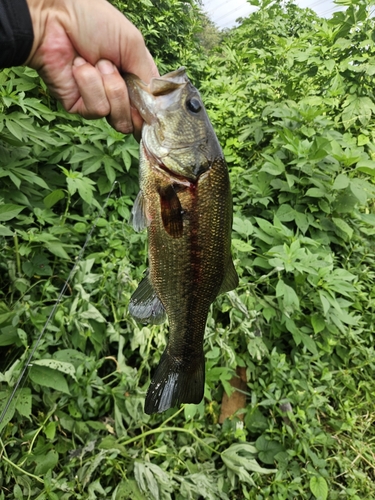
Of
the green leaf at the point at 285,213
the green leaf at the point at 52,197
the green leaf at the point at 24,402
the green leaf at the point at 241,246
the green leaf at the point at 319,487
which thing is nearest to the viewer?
the green leaf at the point at 24,402

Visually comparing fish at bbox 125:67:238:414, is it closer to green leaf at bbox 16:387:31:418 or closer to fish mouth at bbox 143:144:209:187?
fish mouth at bbox 143:144:209:187

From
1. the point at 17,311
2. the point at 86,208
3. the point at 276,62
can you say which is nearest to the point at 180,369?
the point at 17,311

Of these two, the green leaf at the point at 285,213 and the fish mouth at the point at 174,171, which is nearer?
the fish mouth at the point at 174,171

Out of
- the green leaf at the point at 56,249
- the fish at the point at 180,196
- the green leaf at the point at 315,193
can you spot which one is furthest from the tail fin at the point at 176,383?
the green leaf at the point at 315,193

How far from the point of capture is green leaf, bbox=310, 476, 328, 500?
1.94 m

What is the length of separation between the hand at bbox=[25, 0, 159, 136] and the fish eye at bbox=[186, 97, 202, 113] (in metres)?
0.23

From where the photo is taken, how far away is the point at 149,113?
118cm

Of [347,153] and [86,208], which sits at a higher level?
[347,153]

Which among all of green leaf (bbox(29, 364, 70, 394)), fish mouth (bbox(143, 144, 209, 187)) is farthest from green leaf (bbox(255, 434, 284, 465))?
fish mouth (bbox(143, 144, 209, 187))

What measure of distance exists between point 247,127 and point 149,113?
9.93ft

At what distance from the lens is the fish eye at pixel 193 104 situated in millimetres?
1188

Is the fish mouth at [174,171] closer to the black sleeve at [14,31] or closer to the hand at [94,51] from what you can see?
the hand at [94,51]

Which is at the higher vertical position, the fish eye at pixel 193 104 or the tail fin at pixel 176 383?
the fish eye at pixel 193 104

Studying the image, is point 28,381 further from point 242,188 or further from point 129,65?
point 242,188
